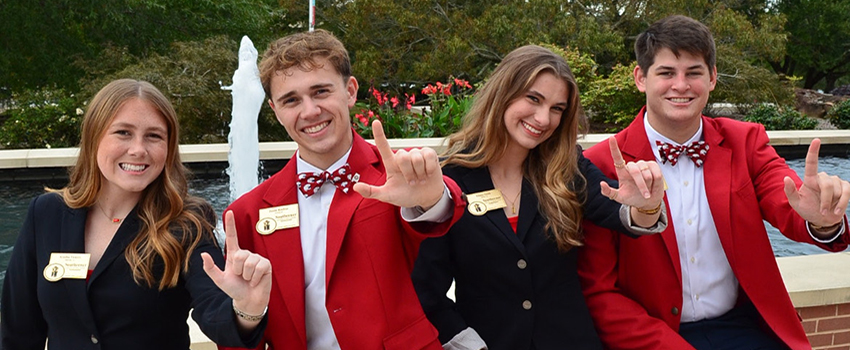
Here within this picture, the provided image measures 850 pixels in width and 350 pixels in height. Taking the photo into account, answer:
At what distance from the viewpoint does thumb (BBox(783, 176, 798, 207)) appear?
2.08 m

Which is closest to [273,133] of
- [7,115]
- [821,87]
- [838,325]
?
[7,115]

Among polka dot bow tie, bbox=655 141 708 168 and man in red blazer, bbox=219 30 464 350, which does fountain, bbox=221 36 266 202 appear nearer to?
man in red blazer, bbox=219 30 464 350

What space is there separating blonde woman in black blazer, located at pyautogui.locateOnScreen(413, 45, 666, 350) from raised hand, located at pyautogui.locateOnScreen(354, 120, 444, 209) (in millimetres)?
479

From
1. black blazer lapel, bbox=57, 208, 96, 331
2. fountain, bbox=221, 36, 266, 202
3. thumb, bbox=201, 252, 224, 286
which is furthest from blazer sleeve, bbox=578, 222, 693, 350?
fountain, bbox=221, 36, 266, 202

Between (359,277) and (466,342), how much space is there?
44 cm

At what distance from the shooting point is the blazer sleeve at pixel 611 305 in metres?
2.31

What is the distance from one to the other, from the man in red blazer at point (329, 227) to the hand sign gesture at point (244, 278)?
27 centimetres

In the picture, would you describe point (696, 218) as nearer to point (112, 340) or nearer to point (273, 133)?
point (112, 340)

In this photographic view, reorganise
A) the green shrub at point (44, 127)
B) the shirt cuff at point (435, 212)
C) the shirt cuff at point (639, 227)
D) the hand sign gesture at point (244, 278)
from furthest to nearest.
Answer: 1. the green shrub at point (44, 127)
2. the shirt cuff at point (639, 227)
3. the shirt cuff at point (435, 212)
4. the hand sign gesture at point (244, 278)

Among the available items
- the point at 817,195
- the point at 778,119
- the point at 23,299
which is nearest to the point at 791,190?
the point at 817,195

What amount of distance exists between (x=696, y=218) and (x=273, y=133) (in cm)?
1015

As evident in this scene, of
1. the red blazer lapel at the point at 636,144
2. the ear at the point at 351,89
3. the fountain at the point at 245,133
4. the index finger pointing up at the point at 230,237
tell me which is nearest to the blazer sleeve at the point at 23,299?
the index finger pointing up at the point at 230,237

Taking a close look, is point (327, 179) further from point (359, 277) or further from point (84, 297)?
point (84, 297)

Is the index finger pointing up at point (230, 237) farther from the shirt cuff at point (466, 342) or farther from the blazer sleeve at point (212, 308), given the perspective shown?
the shirt cuff at point (466, 342)
